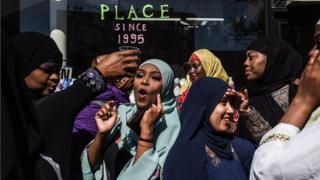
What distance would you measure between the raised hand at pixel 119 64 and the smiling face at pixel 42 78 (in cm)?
47

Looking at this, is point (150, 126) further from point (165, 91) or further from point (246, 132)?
point (246, 132)

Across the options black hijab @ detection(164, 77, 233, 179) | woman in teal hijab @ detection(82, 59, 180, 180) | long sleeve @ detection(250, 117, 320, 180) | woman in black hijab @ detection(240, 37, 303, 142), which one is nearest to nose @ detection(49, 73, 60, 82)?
woman in teal hijab @ detection(82, 59, 180, 180)

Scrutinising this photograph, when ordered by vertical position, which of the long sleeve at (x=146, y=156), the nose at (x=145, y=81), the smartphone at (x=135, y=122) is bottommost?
the long sleeve at (x=146, y=156)

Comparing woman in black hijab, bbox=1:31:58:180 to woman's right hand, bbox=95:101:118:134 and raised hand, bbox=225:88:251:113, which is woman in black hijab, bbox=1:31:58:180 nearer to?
→ woman's right hand, bbox=95:101:118:134

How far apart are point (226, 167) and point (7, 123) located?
1.47 m

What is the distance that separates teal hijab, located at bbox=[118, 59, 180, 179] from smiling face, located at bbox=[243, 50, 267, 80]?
2.45 feet

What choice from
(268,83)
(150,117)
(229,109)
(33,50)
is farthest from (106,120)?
(268,83)

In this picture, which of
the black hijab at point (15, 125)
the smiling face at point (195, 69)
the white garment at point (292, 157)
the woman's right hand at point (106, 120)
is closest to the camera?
the white garment at point (292, 157)

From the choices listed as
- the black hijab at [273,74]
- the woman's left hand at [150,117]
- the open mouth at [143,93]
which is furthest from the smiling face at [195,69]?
the woman's left hand at [150,117]

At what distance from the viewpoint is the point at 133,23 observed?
5.99 metres

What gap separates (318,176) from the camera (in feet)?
4.67

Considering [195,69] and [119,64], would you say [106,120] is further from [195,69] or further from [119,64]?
[195,69]

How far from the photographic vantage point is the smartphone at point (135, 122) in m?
2.94

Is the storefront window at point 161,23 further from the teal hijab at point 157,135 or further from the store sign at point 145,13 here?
the teal hijab at point 157,135
